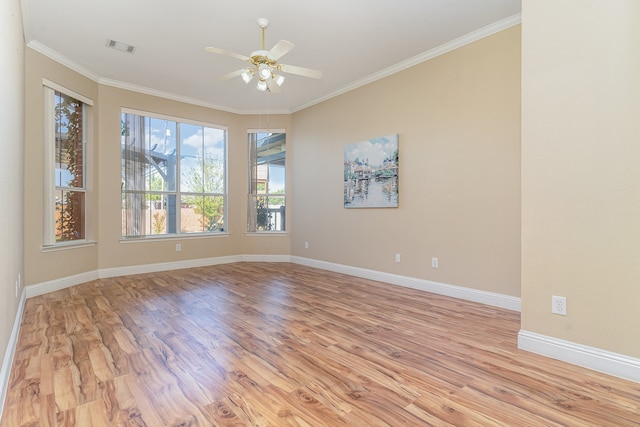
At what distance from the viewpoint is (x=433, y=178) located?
406cm

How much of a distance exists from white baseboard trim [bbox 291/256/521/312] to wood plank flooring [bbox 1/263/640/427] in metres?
0.16

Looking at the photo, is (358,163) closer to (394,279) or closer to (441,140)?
(441,140)

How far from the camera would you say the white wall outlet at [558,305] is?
2224 mm

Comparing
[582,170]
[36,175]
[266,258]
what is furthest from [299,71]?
[266,258]

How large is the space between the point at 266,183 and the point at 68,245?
3.38m

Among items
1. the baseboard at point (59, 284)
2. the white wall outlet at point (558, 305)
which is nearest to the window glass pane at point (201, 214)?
the baseboard at point (59, 284)

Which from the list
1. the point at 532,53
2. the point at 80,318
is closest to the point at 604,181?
the point at 532,53

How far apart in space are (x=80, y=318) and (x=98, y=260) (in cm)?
208

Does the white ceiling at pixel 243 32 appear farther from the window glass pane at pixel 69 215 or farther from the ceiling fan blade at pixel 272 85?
the window glass pane at pixel 69 215

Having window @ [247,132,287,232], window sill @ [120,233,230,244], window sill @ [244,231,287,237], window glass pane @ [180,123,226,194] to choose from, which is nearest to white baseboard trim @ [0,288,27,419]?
window sill @ [120,233,230,244]

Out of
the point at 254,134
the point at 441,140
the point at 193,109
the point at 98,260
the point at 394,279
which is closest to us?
the point at 441,140

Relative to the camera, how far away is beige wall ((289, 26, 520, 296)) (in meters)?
3.41

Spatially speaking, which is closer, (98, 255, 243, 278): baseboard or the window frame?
(98, 255, 243, 278): baseboard

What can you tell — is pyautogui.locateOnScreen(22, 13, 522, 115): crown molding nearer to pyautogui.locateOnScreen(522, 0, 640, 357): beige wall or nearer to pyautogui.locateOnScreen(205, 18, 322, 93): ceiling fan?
pyautogui.locateOnScreen(522, 0, 640, 357): beige wall
